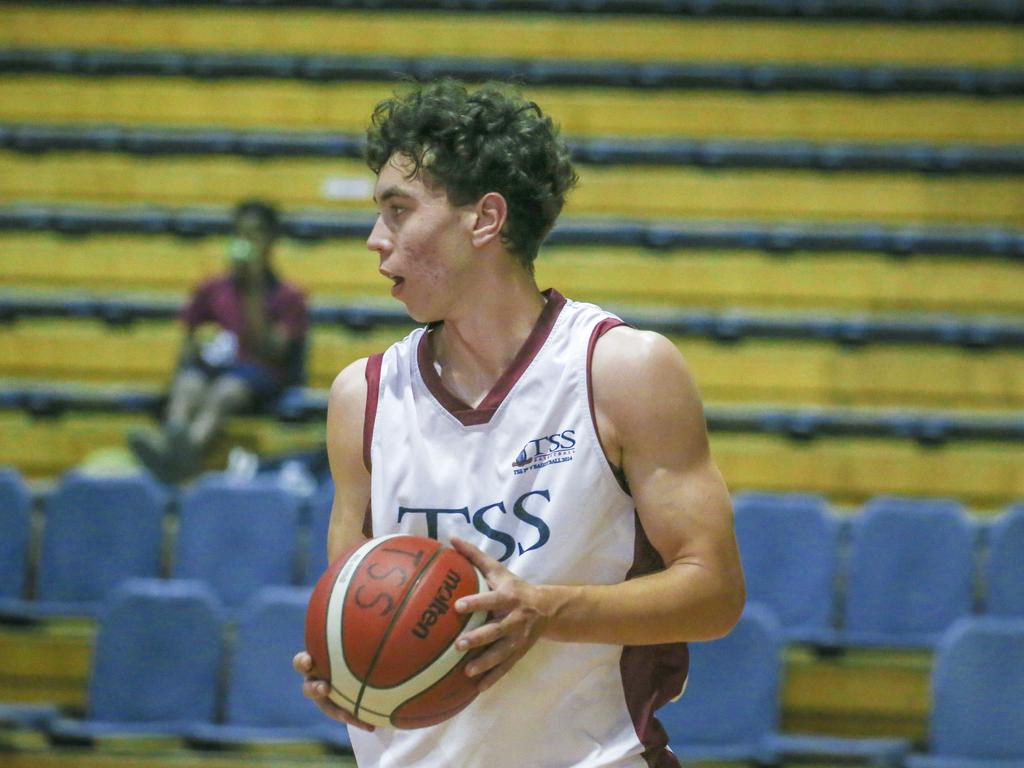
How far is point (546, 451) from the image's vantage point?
6.89 ft

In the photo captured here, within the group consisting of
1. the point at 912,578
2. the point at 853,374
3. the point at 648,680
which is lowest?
the point at 912,578

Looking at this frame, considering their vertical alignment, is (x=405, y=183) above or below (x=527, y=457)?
above

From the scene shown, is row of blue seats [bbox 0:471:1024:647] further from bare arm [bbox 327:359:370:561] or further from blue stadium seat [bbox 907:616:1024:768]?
bare arm [bbox 327:359:370:561]

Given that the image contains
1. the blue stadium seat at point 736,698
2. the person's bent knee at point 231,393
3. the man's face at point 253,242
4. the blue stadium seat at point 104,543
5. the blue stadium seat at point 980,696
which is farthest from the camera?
the man's face at point 253,242

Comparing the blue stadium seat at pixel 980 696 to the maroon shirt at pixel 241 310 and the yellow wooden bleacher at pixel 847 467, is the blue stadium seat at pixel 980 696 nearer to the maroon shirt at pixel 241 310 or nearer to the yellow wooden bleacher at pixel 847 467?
the yellow wooden bleacher at pixel 847 467

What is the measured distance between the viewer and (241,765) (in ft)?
15.2

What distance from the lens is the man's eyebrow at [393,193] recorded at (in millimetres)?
2146

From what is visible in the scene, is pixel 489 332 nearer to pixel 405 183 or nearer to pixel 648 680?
pixel 405 183

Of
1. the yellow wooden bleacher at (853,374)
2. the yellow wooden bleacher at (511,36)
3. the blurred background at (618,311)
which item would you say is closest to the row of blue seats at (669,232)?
the blurred background at (618,311)

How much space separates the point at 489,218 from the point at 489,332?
0.18 metres

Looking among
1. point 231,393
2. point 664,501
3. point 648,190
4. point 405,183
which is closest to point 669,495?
point 664,501

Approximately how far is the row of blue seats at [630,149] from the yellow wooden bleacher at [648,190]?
55mm

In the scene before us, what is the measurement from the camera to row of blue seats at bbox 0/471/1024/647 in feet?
17.3

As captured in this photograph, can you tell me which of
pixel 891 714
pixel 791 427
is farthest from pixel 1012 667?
pixel 791 427
